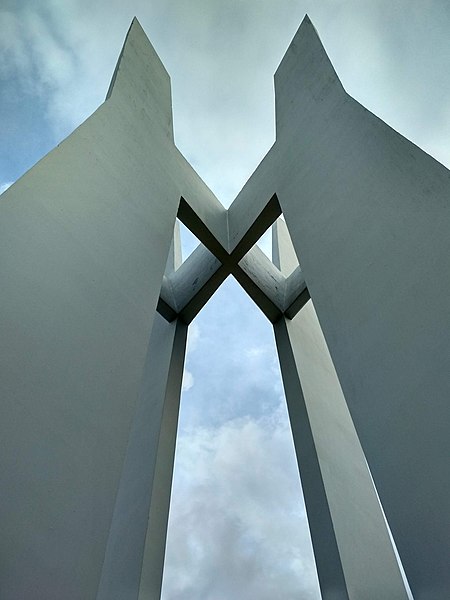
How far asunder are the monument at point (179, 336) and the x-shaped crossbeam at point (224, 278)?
53 millimetres

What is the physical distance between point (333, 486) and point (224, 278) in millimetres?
3019

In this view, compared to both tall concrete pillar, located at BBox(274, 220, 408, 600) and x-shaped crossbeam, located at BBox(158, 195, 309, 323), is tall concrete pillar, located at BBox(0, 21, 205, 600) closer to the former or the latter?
x-shaped crossbeam, located at BBox(158, 195, 309, 323)

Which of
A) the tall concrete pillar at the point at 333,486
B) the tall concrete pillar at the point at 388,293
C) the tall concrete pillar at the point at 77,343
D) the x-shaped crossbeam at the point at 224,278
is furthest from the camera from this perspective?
the x-shaped crossbeam at the point at 224,278

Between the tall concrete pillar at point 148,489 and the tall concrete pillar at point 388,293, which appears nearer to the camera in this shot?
the tall concrete pillar at point 388,293

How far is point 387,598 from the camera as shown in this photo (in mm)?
3709

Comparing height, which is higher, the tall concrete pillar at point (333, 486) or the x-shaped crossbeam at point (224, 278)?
the x-shaped crossbeam at point (224, 278)

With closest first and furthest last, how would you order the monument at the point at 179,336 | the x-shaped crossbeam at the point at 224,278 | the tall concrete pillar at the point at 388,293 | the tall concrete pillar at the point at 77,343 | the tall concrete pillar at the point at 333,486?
1. the tall concrete pillar at the point at 77,343
2. the monument at the point at 179,336
3. the tall concrete pillar at the point at 388,293
4. the tall concrete pillar at the point at 333,486
5. the x-shaped crossbeam at the point at 224,278

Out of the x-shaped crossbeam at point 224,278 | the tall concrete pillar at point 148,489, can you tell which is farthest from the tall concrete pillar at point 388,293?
the tall concrete pillar at point 148,489

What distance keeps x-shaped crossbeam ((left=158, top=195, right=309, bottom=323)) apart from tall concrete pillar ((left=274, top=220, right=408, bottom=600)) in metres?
0.40

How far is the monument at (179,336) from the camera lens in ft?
6.52

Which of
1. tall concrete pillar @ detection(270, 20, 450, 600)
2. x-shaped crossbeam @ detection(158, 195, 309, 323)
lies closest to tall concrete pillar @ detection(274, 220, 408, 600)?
x-shaped crossbeam @ detection(158, 195, 309, 323)

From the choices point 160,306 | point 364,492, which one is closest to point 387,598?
point 364,492

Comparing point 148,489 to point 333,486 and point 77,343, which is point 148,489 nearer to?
point 333,486

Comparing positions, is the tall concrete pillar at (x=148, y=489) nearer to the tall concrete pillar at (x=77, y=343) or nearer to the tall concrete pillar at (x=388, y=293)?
the tall concrete pillar at (x=77, y=343)
